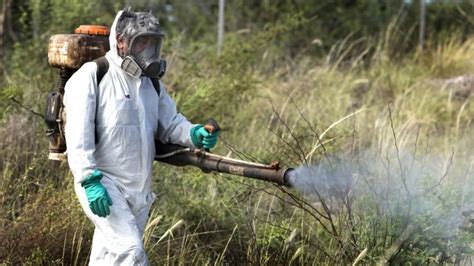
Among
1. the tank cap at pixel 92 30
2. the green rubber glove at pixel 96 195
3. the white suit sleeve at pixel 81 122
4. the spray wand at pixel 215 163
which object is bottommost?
the green rubber glove at pixel 96 195

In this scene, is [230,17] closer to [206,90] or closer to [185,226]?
[206,90]

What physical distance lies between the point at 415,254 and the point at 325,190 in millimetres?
643

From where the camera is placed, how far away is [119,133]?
4941 millimetres

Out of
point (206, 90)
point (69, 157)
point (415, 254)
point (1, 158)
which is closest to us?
point (69, 157)

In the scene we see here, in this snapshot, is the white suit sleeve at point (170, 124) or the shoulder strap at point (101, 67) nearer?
the shoulder strap at point (101, 67)

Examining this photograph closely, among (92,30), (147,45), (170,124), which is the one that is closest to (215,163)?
(170,124)

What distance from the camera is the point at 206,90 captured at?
760cm

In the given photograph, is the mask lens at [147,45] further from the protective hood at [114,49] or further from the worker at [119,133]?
the protective hood at [114,49]

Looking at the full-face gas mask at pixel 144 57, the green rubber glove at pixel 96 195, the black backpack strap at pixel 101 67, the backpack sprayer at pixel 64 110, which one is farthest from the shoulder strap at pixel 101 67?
the green rubber glove at pixel 96 195

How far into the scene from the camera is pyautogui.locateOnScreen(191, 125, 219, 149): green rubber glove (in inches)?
201

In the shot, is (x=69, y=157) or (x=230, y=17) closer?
(x=69, y=157)

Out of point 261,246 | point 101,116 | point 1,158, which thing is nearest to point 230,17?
point 1,158

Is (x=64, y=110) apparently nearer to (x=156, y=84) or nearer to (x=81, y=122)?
(x=81, y=122)

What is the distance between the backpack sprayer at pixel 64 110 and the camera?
16.6ft
